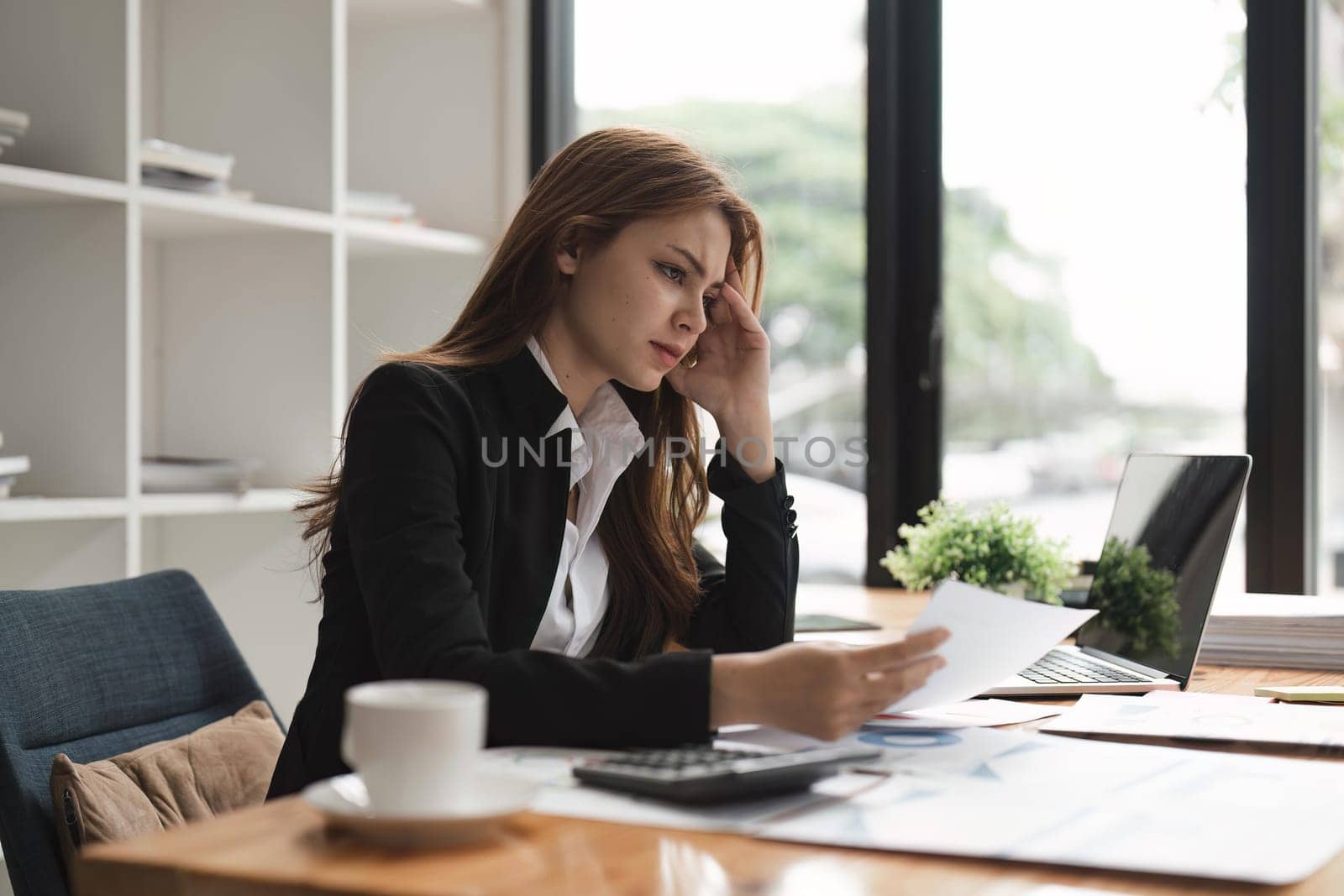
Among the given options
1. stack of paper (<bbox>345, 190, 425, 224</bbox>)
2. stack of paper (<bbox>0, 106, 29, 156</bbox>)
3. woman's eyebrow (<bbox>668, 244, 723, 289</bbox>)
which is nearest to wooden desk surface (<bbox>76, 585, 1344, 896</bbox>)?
woman's eyebrow (<bbox>668, 244, 723, 289</bbox>)

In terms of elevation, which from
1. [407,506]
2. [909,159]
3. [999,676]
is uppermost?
[909,159]

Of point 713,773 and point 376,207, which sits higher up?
point 376,207

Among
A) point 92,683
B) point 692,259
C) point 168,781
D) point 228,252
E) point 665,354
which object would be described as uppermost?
point 228,252

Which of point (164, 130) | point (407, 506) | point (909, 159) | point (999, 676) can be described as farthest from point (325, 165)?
point (999, 676)

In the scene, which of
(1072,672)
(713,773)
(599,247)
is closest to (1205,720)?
(1072,672)

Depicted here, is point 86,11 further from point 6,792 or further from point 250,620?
point 6,792

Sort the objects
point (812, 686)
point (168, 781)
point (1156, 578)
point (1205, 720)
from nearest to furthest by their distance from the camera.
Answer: point (812, 686), point (1205, 720), point (168, 781), point (1156, 578)

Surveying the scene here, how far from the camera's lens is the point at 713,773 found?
833 millimetres

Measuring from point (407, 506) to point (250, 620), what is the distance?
168 cm

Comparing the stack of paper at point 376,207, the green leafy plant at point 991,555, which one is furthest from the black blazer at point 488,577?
the stack of paper at point 376,207

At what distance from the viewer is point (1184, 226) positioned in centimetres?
259

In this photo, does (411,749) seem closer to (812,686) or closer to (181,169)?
(812,686)

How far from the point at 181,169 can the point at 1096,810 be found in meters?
1.96

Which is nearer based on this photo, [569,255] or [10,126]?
[569,255]
